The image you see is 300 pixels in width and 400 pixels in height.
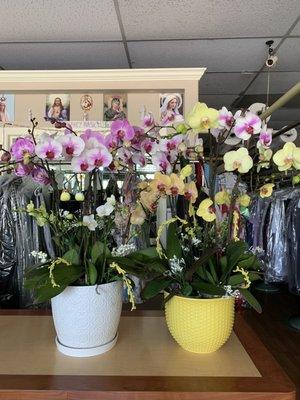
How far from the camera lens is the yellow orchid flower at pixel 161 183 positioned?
88 centimetres

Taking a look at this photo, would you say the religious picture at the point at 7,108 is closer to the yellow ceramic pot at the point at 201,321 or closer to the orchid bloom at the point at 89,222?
the orchid bloom at the point at 89,222

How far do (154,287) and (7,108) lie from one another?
2.50m

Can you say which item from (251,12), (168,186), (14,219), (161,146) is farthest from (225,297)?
(251,12)

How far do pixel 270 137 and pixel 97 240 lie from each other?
1.60 feet

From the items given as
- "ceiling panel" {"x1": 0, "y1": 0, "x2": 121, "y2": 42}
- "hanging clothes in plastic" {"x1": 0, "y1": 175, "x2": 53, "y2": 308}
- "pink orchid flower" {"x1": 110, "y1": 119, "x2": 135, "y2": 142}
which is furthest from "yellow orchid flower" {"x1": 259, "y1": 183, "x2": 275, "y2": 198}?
"ceiling panel" {"x1": 0, "y1": 0, "x2": 121, "y2": 42}

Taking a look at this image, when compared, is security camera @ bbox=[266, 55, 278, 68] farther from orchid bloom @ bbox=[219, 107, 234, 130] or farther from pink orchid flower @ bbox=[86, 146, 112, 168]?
pink orchid flower @ bbox=[86, 146, 112, 168]

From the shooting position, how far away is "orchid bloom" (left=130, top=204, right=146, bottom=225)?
3.09 feet

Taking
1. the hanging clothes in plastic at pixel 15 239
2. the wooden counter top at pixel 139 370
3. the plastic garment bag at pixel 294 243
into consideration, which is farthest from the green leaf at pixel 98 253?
the plastic garment bag at pixel 294 243

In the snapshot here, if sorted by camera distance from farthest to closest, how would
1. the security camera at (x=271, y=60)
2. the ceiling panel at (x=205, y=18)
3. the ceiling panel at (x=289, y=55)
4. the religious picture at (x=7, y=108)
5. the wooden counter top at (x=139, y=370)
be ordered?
1. the religious picture at (x=7, y=108)
2. the security camera at (x=271, y=60)
3. the ceiling panel at (x=289, y=55)
4. the ceiling panel at (x=205, y=18)
5. the wooden counter top at (x=139, y=370)

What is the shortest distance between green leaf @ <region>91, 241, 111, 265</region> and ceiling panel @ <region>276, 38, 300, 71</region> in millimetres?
2271

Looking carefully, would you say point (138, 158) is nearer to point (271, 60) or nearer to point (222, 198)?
point (222, 198)

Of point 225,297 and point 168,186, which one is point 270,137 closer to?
point 168,186

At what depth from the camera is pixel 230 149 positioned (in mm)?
877

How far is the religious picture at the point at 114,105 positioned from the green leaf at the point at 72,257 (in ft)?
7.04
